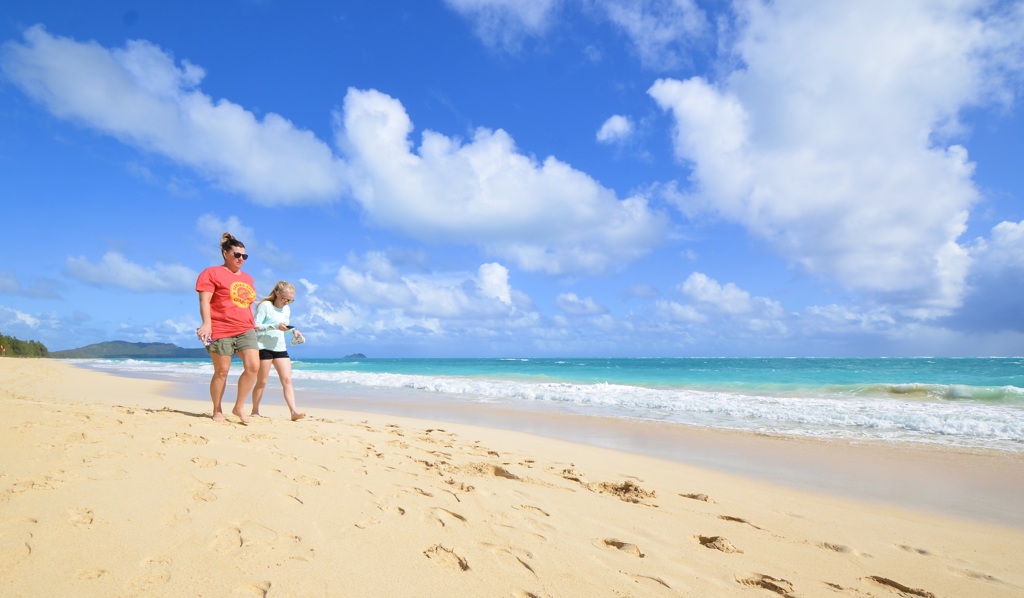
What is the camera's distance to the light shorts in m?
5.59

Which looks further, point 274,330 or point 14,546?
point 274,330

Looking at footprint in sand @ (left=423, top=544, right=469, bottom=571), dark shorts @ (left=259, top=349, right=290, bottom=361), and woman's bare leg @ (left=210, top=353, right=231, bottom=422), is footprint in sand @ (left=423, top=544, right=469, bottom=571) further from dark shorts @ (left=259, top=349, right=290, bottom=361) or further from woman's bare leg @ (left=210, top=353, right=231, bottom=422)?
dark shorts @ (left=259, top=349, right=290, bottom=361)

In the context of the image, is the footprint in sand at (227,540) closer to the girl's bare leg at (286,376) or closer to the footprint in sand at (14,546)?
the footprint in sand at (14,546)

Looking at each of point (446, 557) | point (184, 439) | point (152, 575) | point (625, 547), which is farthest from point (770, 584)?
point (184, 439)

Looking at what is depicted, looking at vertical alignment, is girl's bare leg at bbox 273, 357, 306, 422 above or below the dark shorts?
below

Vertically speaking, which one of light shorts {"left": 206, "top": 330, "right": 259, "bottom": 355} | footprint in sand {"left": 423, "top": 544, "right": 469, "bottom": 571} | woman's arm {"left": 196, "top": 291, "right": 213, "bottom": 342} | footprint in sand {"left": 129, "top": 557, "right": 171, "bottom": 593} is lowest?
footprint in sand {"left": 423, "top": 544, "right": 469, "bottom": 571}

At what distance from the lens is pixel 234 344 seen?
18.9ft

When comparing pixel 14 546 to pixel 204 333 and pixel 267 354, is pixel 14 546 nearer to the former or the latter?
pixel 204 333

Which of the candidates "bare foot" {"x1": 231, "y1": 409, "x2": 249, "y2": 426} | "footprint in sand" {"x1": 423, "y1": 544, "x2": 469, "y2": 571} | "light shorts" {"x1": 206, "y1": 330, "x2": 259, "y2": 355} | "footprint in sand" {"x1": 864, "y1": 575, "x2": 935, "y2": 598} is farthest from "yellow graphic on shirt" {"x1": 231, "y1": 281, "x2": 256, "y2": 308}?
"footprint in sand" {"x1": 864, "y1": 575, "x2": 935, "y2": 598}

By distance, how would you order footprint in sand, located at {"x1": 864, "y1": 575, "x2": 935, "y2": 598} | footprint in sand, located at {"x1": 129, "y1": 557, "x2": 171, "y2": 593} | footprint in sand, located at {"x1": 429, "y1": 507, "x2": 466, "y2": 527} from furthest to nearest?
footprint in sand, located at {"x1": 429, "y1": 507, "x2": 466, "y2": 527} < footprint in sand, located at {"x1": 864, "y1": 575, "x2": 935, "y2": 598} < footprint in sand, located at {"x1": 129, "y1": 557, "x2": 171, "y2": 593}

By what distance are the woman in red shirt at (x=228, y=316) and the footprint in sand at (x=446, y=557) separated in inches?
156

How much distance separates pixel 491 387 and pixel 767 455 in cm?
1174

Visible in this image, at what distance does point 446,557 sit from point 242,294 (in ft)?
14.8

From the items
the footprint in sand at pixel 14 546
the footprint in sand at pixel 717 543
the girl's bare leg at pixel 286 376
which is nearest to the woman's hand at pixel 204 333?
the girl's bare leg at pixel 286 376
